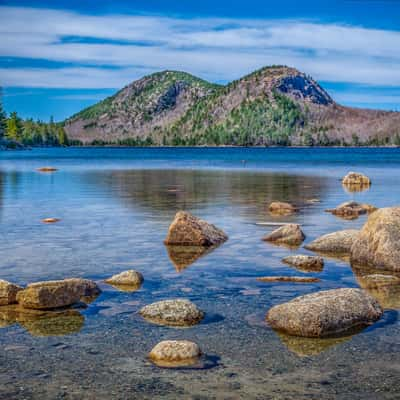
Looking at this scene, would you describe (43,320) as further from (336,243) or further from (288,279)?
(336,243)

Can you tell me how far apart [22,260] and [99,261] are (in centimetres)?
256

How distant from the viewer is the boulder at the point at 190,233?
24.7m

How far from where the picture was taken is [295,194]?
52094mm

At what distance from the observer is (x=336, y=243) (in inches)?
927

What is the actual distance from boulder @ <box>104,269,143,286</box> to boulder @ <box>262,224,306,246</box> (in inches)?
340

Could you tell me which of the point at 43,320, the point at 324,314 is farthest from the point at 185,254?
the point at 324,314

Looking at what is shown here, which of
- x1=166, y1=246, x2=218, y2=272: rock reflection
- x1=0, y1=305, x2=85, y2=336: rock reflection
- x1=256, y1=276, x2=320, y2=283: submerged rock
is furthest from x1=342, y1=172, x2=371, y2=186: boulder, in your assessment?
x1=0, y1=305, x2=85, y2=336: rock reflection

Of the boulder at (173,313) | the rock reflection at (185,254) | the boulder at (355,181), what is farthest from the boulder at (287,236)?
the boulder at (355,181)

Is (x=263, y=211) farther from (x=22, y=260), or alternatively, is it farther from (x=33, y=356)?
(x=33, y=356)

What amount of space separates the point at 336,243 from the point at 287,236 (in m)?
2.56

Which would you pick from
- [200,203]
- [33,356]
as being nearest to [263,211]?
[200,203]

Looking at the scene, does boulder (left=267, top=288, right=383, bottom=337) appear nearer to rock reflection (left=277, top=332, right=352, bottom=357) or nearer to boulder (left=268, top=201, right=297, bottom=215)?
rock reflection (left=277, top=332, right=352, bottom=357)

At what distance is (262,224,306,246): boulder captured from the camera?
83.3 feet

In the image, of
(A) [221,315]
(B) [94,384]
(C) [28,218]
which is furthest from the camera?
(C) [28,218]
